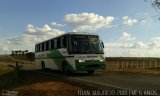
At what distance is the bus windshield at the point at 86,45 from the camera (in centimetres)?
2659

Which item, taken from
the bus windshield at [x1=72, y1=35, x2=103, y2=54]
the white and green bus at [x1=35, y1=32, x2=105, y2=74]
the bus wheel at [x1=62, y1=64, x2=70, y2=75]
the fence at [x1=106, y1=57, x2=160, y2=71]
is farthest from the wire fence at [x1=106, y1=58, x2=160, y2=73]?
the bus windshield at [x1=72, y1=35, x2=103, y2=54]

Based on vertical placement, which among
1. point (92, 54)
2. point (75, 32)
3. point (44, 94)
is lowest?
point (44, 94)

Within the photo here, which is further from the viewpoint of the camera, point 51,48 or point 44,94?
point 51,48

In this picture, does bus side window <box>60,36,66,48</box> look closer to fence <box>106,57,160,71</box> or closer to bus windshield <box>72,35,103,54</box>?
bus windshield <box>72,35,103,54</box>

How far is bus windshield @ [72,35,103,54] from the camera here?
1047 inches

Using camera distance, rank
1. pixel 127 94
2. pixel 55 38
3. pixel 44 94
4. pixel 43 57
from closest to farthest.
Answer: pixel 127 94 → pixel 44 94 → pixel 55 38 → pixel 43 57

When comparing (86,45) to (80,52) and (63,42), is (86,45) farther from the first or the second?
(63,42)

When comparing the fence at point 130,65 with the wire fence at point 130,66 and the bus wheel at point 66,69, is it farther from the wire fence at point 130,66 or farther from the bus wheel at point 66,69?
the bus wheel at point 66,69

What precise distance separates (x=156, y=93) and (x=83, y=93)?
3.05 meters

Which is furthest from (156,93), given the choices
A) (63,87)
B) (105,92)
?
(63,87)

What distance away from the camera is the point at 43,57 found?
36.9 metres

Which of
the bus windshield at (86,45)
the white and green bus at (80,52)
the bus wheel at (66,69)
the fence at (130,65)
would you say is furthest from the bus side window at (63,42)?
the fence at (130,65)

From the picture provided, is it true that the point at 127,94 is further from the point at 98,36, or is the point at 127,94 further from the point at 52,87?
the point at 98,36

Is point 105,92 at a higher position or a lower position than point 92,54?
lower
